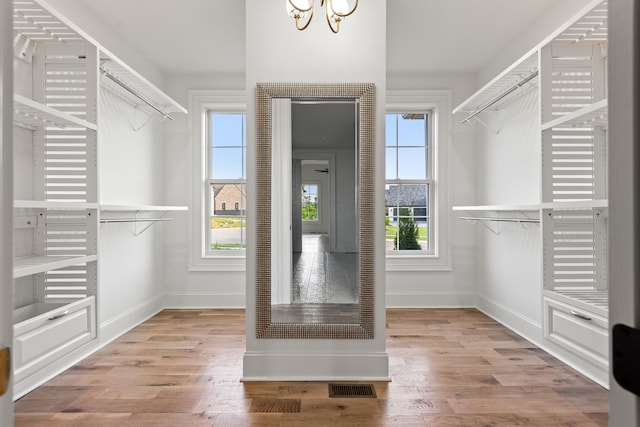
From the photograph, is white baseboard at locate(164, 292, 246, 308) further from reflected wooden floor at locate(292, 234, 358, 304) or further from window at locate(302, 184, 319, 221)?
window at locate(302, 184, 319, 221)

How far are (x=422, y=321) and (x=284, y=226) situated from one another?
2.04 m

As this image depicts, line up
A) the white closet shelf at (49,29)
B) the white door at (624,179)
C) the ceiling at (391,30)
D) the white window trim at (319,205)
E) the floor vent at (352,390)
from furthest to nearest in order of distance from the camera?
the ceiling at (391,30)
the white window trim at (319,205)
the floor vent at (352,390)
the white closet shelf at (49,29)
the white door at (624,179)

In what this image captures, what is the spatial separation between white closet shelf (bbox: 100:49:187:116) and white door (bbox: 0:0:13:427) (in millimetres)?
2680

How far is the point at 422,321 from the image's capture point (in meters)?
4.01

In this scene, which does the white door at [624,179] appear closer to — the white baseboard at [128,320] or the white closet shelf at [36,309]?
the white closet shelf at [36,309]

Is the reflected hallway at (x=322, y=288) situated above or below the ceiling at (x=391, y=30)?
below

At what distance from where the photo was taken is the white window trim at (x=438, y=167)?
4570mm

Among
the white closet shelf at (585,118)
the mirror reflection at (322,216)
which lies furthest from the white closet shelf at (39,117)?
the white closet shelf at (585,118)

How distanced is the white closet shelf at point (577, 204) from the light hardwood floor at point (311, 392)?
1127mm

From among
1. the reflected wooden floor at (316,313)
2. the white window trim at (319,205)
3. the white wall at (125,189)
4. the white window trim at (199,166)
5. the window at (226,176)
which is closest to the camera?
the reflected wooden floor at (316,313)

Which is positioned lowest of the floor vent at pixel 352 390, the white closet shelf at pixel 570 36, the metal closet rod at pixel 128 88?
the floor vent at pixel 352 390

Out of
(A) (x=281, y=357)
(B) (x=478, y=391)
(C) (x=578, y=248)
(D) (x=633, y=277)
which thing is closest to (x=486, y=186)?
(C) (x=578, y=248)

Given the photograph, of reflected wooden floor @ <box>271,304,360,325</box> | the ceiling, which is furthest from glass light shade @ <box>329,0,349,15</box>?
reflected wooden floor @ <box>271,304,360,325</box>

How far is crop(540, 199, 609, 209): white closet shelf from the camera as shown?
6.72ft
